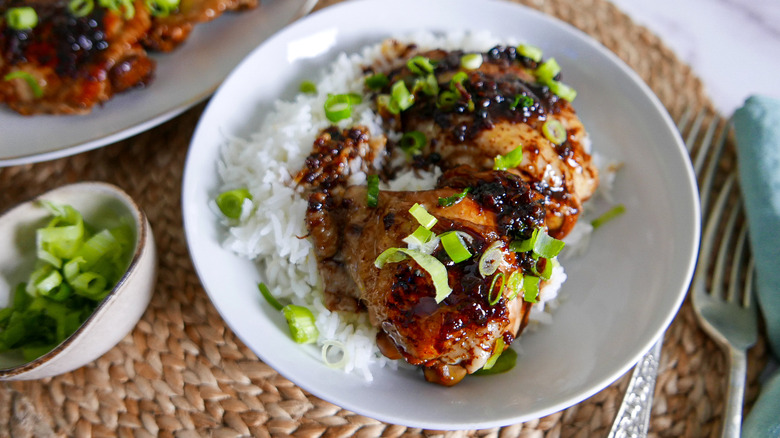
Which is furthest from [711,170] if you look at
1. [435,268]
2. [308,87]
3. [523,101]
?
[308,87]

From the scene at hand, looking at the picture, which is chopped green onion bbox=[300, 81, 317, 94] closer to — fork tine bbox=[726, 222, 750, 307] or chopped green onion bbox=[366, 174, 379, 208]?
chopped green onion bbox=[366, 174, 379, 208]

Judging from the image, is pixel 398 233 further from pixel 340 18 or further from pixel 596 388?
pixel 340 18

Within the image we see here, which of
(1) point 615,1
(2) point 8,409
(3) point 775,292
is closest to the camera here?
(2) point 8,409

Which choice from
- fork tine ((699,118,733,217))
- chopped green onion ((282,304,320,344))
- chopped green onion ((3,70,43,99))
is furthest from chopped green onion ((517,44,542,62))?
chopped green onion ((3,70,43,99))

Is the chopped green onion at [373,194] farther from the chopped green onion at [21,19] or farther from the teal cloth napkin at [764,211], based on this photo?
the chopped green onion at [21,19]

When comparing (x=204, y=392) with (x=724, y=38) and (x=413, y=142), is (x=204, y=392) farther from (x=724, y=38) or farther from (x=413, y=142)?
(x=724, y=38)

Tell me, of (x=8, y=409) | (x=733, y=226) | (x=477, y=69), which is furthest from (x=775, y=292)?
(x=8, y=409)
